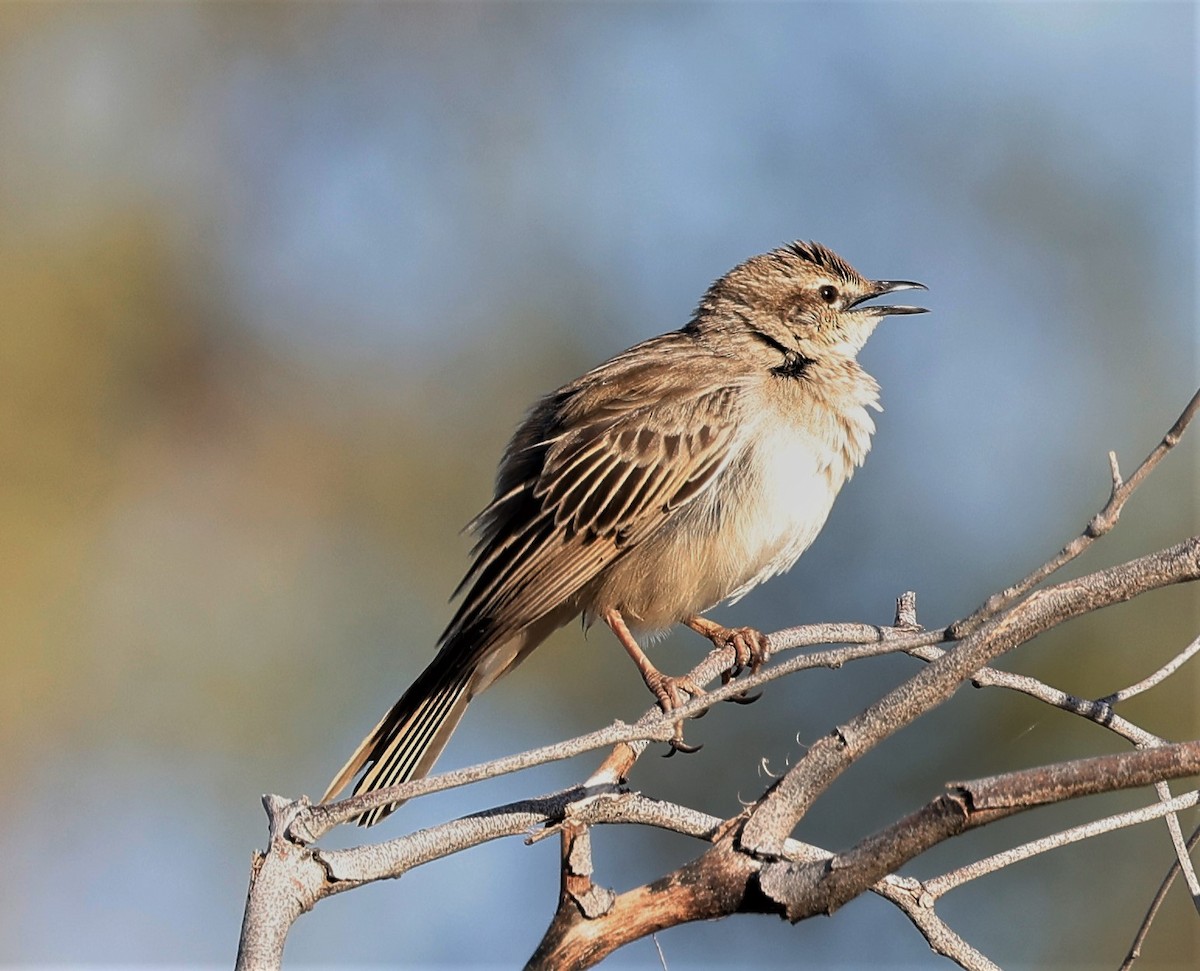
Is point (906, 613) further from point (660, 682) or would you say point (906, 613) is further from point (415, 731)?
point (415, 731)

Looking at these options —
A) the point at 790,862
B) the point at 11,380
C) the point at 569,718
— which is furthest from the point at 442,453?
the point at 790,862

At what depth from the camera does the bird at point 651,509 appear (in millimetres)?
5164

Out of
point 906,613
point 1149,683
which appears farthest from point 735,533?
point 1149,683

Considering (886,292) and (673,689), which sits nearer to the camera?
(673,689)

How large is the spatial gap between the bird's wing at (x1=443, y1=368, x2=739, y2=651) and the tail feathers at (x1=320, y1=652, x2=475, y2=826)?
6.2 inches

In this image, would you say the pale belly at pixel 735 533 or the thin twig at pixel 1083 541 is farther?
the pale belly at pixel 735 533

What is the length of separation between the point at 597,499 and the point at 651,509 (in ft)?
0.67

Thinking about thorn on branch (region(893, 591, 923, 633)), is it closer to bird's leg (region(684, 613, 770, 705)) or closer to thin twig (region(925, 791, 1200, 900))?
thin twig (region(925, 791, 1200, 900))

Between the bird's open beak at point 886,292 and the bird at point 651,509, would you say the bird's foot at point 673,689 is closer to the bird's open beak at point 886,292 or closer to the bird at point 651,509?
the bird at point 651,509

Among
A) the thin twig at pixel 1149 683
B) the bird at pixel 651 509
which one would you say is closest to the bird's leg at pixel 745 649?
the bird at pixel 651 509

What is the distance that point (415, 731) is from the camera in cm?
491

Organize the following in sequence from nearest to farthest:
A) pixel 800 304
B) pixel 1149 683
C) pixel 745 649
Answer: pixel 1149 683 → pixel 745 649 → pixel 800 304

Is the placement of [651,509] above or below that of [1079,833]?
above

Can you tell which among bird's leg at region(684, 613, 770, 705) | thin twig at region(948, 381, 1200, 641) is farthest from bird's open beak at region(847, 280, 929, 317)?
thin twig at region(948, 381, 1200, 641)
